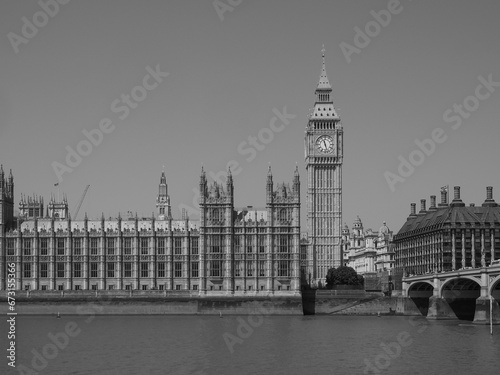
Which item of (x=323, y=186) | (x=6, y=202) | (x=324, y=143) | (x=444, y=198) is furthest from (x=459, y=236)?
(x=6, y=202)

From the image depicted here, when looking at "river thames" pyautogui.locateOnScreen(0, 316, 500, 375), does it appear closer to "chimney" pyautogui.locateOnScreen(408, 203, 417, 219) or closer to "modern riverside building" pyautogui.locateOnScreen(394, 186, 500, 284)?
"modern riverside building" pyautogui.locateOnScreen(394, 186, 500, 284)

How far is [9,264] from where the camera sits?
142 meters

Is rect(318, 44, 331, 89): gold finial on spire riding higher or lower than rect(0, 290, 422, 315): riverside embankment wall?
higher

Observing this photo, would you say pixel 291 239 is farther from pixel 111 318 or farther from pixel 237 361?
pixel 237 361

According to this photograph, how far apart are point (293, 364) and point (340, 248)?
84953 mm

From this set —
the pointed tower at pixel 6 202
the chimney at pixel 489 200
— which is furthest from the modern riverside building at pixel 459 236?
the pointed tower at pixel 6 202

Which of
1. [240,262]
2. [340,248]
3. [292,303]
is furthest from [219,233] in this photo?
[340,248]

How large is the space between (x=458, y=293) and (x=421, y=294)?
11.2 metres

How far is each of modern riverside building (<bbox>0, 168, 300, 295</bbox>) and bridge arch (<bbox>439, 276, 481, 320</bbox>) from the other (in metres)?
19.9

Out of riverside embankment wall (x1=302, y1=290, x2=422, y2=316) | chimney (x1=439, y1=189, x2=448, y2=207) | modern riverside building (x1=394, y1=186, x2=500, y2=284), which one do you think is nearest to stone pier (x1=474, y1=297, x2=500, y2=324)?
riverside embankment wall (x1=302, y1=290, x2=422, y2=316)

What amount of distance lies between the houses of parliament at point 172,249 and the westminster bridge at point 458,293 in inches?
659

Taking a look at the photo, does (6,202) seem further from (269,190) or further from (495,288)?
(495,288)

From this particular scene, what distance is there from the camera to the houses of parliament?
137 meters

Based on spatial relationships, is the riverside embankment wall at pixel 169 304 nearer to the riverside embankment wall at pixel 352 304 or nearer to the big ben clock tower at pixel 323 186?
the riverside embankment wall at pixel 352 304
